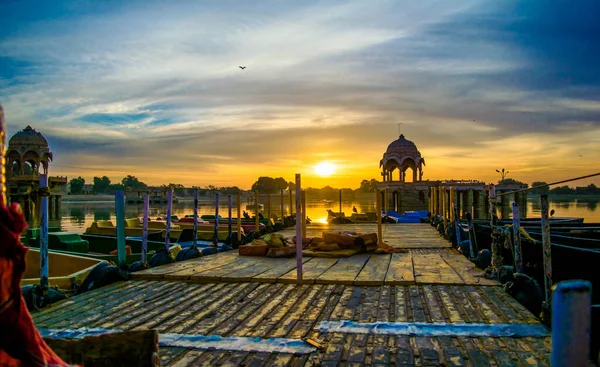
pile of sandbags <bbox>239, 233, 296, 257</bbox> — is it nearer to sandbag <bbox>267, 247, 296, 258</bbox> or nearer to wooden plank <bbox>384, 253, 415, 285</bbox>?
sandbag <bbox>267, 247, 296, 258</bbox>

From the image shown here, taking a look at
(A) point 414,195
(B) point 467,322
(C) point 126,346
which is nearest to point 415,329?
(B) point 467,322

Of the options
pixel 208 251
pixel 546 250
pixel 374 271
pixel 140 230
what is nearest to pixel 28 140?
pixel 140 230

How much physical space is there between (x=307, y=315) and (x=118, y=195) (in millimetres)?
5063

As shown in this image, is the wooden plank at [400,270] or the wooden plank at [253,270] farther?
the wooden plank at [253,270]

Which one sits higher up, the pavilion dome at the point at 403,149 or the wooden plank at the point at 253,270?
the pavilion dome at the point at 403,149

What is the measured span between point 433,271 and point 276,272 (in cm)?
290

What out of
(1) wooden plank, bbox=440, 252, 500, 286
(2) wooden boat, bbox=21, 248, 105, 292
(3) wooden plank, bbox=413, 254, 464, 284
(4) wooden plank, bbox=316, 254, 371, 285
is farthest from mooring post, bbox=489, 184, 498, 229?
(2) wooden boat, bbox=21, 248, 105, 292

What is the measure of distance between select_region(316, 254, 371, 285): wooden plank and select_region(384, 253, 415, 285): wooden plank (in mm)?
575

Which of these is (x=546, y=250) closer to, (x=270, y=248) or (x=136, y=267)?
(x=270, y=248)

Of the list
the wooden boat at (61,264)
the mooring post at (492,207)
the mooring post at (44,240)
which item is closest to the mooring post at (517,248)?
the mooring post at (492,207)

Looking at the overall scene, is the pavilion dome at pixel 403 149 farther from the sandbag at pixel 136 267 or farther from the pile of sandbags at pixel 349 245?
Answer: the sandbag at pixel 136 267

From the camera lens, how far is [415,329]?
510 cm

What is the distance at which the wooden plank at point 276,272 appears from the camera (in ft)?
25.7

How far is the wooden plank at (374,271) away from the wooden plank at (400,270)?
0.09 metres
